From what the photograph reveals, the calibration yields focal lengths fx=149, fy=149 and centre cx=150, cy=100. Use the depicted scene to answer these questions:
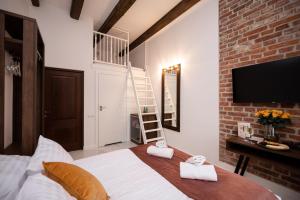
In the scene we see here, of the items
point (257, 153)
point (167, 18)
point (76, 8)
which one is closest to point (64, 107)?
point (76, 8)

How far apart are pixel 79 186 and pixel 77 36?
3.50 m

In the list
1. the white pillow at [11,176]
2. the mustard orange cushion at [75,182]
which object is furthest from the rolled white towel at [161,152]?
the white pillow at [11,176]

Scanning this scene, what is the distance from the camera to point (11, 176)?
1020mm

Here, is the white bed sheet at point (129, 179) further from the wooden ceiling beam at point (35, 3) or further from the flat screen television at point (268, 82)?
the wooden ceiling beam at point (35, 3)

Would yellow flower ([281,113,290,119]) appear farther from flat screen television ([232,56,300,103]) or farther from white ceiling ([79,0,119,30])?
white ceiling ([79,0,119,30])

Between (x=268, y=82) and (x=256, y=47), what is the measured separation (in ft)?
1.73

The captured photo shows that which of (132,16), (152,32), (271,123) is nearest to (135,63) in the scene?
(152,32)

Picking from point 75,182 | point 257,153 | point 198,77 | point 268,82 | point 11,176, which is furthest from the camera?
point 198,77

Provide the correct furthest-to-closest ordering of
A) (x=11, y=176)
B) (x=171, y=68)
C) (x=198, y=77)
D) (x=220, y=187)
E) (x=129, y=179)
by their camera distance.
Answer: (x=171, y=68) < (x=198, y=77) < (x=129, y=179) < (x=220, y=187) < (x=11, y=176)

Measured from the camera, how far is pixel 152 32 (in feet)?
13.1

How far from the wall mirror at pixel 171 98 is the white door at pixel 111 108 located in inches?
45.4

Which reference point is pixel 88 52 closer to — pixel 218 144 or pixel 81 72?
pixel 81 72

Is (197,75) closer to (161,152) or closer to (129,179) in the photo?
(161,152)

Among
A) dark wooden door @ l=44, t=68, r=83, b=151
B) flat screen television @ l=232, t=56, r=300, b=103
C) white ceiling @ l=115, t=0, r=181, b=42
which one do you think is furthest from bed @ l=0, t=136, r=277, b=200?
white ceiling @ l=115, t=0, r=181, b=42
